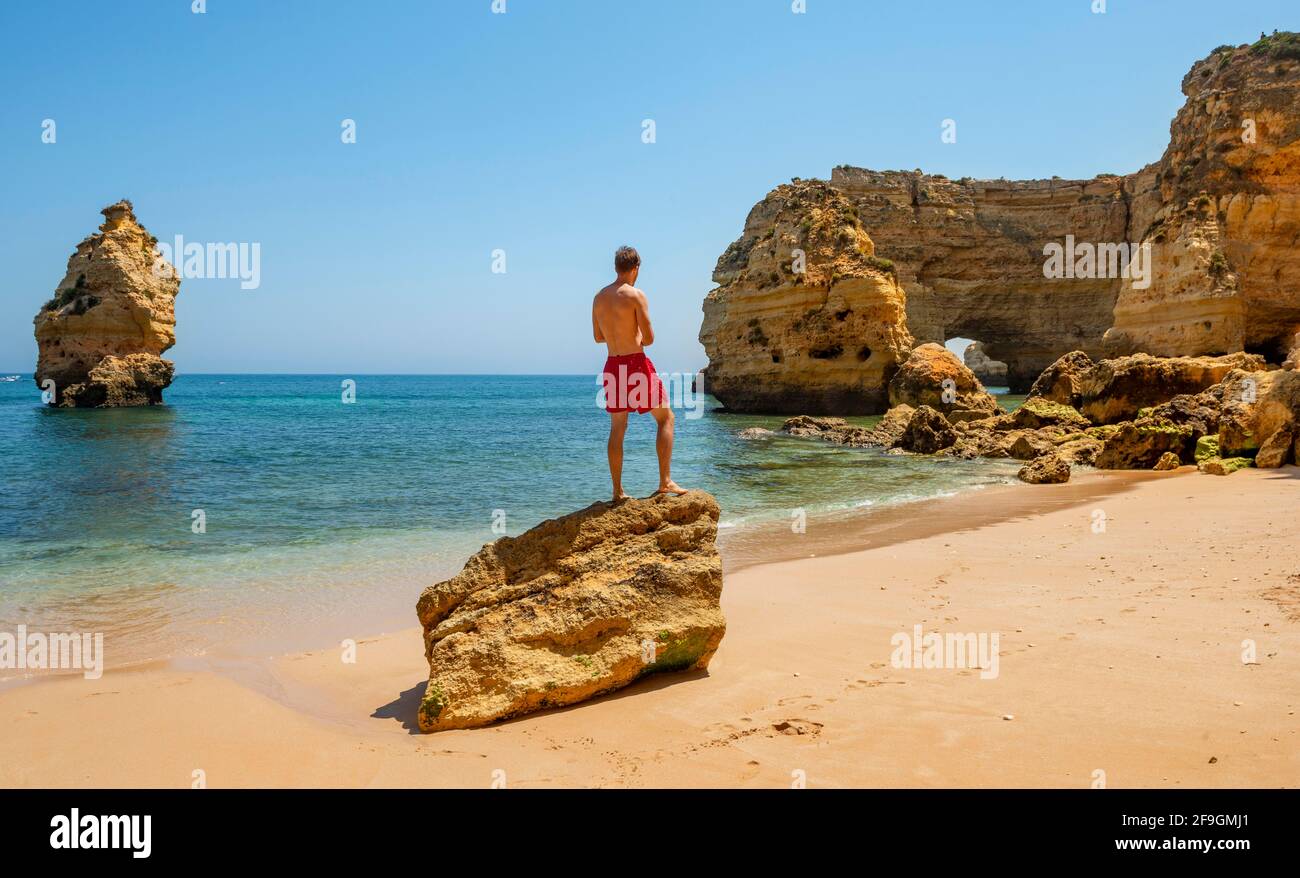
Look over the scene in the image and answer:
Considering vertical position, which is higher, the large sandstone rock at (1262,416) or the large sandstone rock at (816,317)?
the large sandstone rock at (816,317)

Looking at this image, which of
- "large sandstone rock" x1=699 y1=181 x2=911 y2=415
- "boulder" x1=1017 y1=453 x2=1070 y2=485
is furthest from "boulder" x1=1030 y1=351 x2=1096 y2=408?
"boulder" x1=1017 y1=453 x2=1070 y2=485

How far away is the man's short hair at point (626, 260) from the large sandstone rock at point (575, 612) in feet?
5.47

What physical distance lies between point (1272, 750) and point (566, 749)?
3212 mm

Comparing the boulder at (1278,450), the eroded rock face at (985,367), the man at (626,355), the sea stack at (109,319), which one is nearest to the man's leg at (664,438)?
the man at (626,355)

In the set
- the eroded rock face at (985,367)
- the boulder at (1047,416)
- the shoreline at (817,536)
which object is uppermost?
the eroded rock face at (985,367)

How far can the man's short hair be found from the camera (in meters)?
5.93

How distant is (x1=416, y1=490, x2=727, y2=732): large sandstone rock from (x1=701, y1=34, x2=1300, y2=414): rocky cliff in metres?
22.2

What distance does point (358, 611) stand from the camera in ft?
25.8

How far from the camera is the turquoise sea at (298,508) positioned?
7.86 meters

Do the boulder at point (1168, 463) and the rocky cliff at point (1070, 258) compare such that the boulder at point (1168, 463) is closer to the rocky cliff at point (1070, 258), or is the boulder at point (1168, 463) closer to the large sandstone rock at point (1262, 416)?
the large sandstone rock at point (1262, 416)

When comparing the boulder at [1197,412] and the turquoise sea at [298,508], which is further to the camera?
the boulder at [1197,412]

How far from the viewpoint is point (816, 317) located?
32.9 m

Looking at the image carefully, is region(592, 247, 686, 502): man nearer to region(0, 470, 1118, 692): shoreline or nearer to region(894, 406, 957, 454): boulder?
region(0, 470, 1118, 692): shoreline

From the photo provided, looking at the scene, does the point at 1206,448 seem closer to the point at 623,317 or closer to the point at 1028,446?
the point at 1028,446
